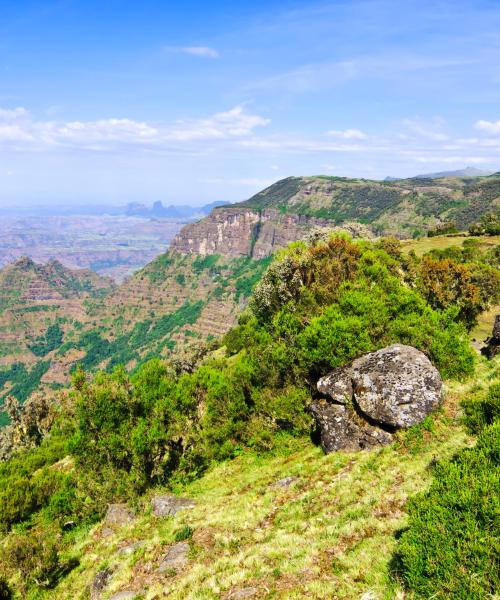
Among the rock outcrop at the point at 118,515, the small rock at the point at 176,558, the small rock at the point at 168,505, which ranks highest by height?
the small rock at the point at 176,558

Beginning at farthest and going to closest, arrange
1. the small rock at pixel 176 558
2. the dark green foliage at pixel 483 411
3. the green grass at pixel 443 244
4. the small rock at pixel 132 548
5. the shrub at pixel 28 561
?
the green grass at pixel 443 244
the shrub at pixel 28 561
the small rock at pixel 132 548
the dark green foliage at pixel 483 411
the small rock at pixel 176 558

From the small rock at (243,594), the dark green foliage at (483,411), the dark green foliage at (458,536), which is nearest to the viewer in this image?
the dark green foliage at (458,536)

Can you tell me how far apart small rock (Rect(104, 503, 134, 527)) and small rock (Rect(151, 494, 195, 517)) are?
60.4 inches

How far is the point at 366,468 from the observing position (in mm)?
19312

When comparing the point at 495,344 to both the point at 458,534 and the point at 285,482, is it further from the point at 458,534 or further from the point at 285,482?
the point at 458,534

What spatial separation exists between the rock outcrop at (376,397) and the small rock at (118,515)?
1260 cm

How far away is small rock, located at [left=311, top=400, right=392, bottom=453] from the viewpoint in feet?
71.0

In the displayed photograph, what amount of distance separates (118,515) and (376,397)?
17109mm

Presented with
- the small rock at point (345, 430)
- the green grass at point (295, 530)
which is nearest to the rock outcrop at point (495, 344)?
the green grass at point (295, 530)

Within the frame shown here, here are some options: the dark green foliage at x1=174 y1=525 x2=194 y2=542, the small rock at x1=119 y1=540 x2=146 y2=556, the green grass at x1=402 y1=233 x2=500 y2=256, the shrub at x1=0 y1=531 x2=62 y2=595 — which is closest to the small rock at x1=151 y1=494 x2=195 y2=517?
the small rock at x1=119 y1=540 x2=146 y2=556

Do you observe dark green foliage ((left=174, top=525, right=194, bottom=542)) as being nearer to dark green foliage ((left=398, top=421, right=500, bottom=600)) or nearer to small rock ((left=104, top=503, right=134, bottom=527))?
small rock ((left=104, top=503, right=134, bottom=527))

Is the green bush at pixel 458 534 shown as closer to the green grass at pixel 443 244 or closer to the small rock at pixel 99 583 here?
the small rock at pixel 99 583

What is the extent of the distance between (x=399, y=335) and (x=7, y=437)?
3618 inches

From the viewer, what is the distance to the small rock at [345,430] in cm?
2164
